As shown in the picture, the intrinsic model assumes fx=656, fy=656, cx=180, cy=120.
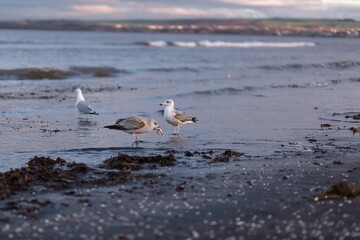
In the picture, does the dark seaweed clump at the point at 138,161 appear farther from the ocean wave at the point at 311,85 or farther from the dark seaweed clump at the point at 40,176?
the ocean wave at the point at 311,85

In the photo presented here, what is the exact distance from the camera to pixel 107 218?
777cm

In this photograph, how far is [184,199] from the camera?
865 centimetres

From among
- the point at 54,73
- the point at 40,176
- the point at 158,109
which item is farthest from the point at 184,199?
the point at 54,73

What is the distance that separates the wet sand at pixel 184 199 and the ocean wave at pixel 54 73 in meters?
24.8

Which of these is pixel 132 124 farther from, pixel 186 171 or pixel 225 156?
pixel 186 171

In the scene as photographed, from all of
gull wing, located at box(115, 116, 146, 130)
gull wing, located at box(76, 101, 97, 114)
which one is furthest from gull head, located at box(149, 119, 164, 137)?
gull wing, located at box(76, 101, 97, 114)

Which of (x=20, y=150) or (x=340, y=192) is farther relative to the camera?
(x=20, y=150)

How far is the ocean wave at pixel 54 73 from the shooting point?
116 feet

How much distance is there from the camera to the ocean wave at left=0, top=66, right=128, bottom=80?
35219 mm

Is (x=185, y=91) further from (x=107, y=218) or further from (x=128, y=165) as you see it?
(x=107, y=218)

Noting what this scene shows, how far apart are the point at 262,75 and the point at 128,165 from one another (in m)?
29.2

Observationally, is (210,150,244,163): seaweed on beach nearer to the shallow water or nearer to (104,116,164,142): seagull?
the shallow water

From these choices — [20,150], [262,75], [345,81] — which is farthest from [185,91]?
[20,150]

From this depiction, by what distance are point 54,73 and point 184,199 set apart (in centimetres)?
2985
